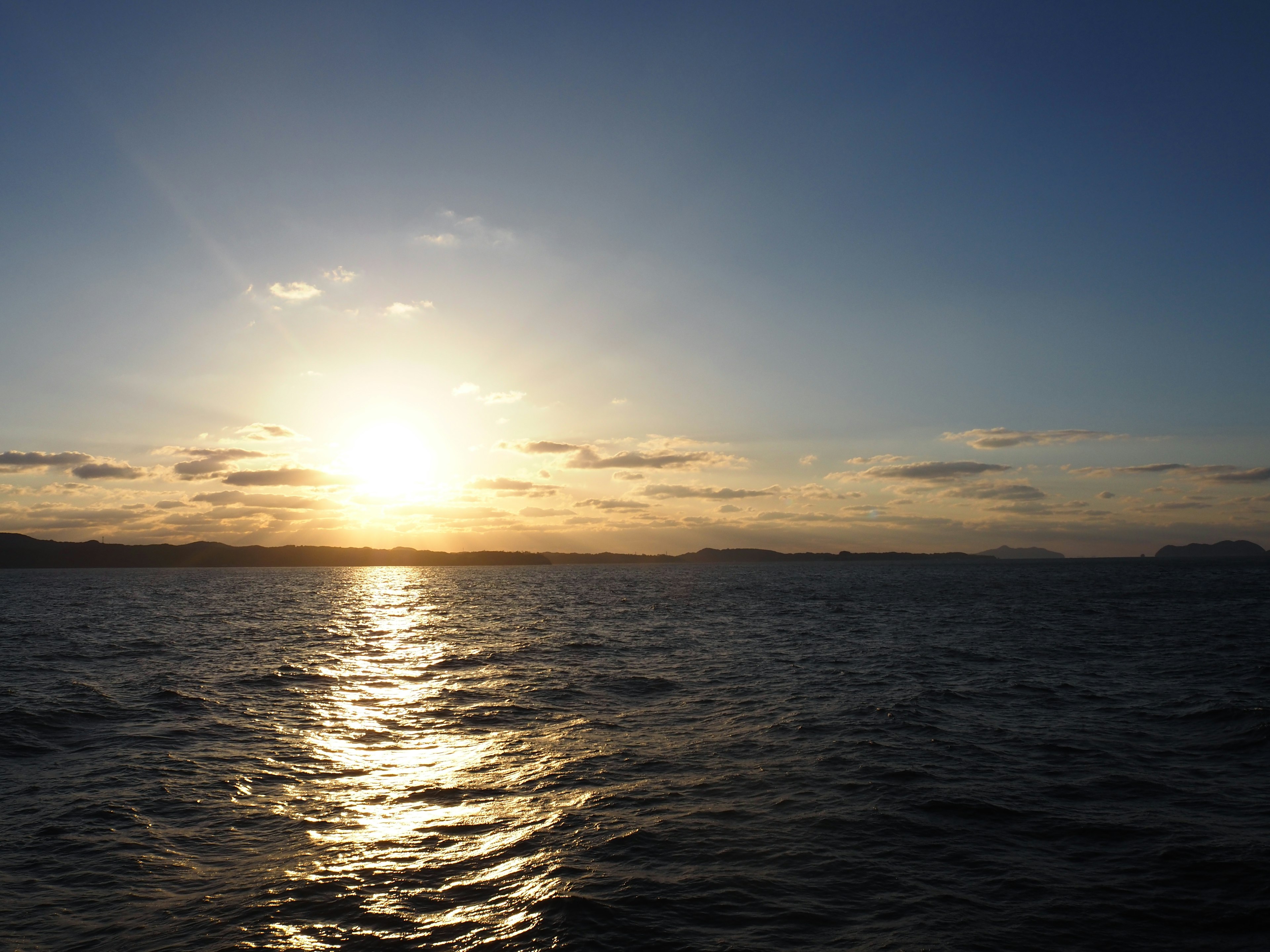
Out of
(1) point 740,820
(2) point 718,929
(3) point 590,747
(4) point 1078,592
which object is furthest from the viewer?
(4) point 1078,592

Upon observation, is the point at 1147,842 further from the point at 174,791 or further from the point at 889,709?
the point at 174,791

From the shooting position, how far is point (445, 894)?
12477 mm

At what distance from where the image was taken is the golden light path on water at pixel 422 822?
11688mm

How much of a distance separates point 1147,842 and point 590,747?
13455 mm

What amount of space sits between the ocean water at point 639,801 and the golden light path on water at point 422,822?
88 mm

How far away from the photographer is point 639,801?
17.2m

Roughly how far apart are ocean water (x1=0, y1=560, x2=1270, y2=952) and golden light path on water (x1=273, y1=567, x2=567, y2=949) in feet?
0.29

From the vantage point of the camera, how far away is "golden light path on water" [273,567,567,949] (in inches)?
460

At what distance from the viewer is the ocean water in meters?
11.8

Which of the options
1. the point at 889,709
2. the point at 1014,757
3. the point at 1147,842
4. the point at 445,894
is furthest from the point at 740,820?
the point at 889,709

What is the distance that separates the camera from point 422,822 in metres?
15.9

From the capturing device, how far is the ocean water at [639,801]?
463 inches

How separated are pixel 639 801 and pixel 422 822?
475cm

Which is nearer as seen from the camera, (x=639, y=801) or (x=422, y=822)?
(x=422, y=822)
